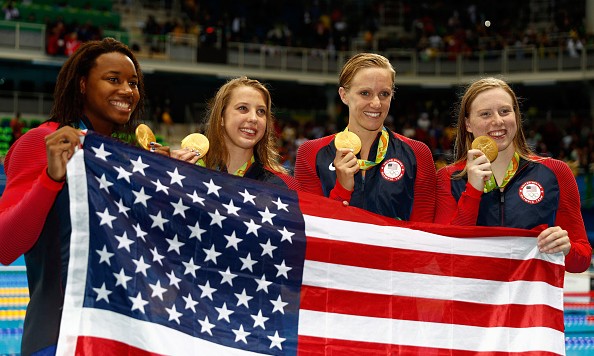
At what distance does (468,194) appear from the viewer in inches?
149

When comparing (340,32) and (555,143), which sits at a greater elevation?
(340,32)

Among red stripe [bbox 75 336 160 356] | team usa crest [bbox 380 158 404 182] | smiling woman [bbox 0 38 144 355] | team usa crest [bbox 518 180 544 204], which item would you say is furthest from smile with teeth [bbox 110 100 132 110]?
team usa crest [bbox 518 180 544 204]

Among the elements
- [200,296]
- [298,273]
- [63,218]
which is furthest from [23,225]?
[298,273]

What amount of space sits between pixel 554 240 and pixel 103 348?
80.6 inches

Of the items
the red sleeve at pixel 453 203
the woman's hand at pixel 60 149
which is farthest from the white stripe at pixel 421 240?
the woman's hand at pixel 60 149

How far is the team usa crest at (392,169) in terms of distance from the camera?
4043 mm

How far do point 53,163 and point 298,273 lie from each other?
1.17 metres

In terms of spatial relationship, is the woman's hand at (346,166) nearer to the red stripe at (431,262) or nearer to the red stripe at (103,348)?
the red stripe at (431,262)

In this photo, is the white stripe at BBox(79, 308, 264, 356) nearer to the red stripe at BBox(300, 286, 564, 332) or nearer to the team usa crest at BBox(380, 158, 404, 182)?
the red stripe at BBox(300, 286, 564, 332)

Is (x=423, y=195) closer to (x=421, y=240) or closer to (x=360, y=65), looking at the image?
(x=421, y=240)

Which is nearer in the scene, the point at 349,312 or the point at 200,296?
the point at 200,296

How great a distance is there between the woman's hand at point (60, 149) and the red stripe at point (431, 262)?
1.13 m

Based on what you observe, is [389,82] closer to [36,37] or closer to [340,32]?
[36,37]

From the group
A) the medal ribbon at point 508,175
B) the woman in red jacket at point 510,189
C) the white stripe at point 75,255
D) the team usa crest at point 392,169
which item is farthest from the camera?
the team usa crest at point 392,169
